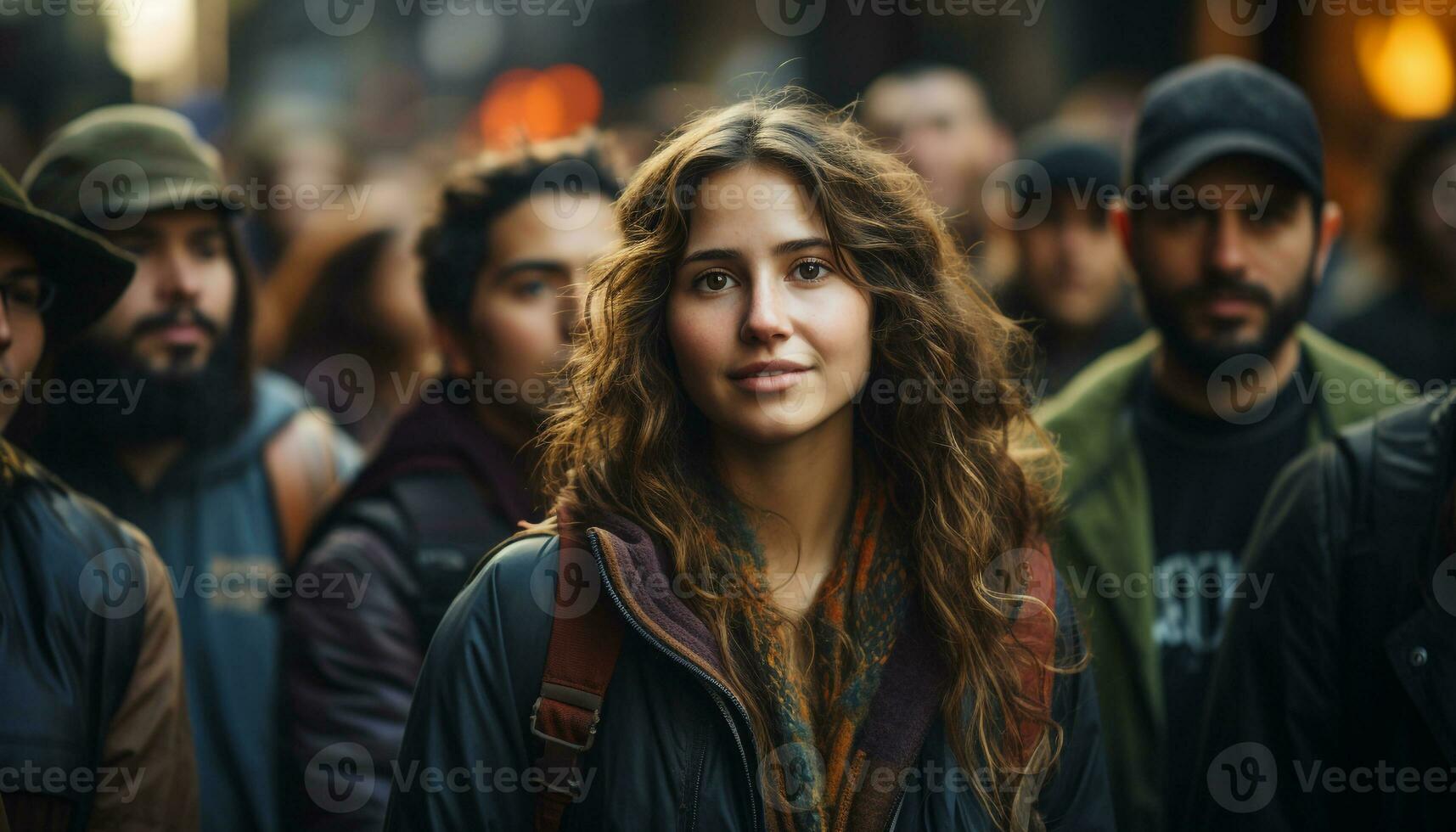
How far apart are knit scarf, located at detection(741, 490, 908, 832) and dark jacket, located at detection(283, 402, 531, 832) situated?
1.28 metres

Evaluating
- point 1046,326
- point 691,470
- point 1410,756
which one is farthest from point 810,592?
point 1046,326

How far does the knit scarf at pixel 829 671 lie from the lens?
249cm

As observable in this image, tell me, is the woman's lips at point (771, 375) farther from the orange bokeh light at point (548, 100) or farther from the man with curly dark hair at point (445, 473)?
the orange bokeh light at point (548, 100)

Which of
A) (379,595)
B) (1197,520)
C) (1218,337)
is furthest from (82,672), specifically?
(1218,337)

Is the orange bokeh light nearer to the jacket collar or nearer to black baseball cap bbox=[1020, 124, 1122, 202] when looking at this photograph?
black baseball cap bbox=[1020, 124, 1122, 202]

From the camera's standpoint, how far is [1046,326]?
602 cm

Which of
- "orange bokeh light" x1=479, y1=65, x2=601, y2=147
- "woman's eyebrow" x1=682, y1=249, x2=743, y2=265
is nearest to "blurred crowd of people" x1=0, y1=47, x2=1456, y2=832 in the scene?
"woman's eyebrow" x1=682, y1=249, x2=743, y2=265

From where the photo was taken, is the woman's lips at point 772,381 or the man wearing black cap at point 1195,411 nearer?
the woman's lips at point 772,381

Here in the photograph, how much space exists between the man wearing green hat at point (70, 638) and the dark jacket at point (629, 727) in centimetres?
82

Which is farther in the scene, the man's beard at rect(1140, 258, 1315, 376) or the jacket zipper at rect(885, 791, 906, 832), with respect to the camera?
the man's beard at rect(1140, 258, 1315, 376)

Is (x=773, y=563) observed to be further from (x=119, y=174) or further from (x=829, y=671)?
(x=119, y=174)

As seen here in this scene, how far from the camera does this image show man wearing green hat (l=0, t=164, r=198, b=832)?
9.39 ft

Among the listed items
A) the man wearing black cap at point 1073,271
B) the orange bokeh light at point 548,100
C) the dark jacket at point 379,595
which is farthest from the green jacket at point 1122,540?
the orange bokeh light at point 548,100

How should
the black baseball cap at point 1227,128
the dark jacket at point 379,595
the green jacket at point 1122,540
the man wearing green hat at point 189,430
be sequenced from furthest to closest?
the man wearing green hat at point 189,430, the black baseball cap at point 1227,128, the green jacket at point 1122,540, the dark jacket at point 379,595
